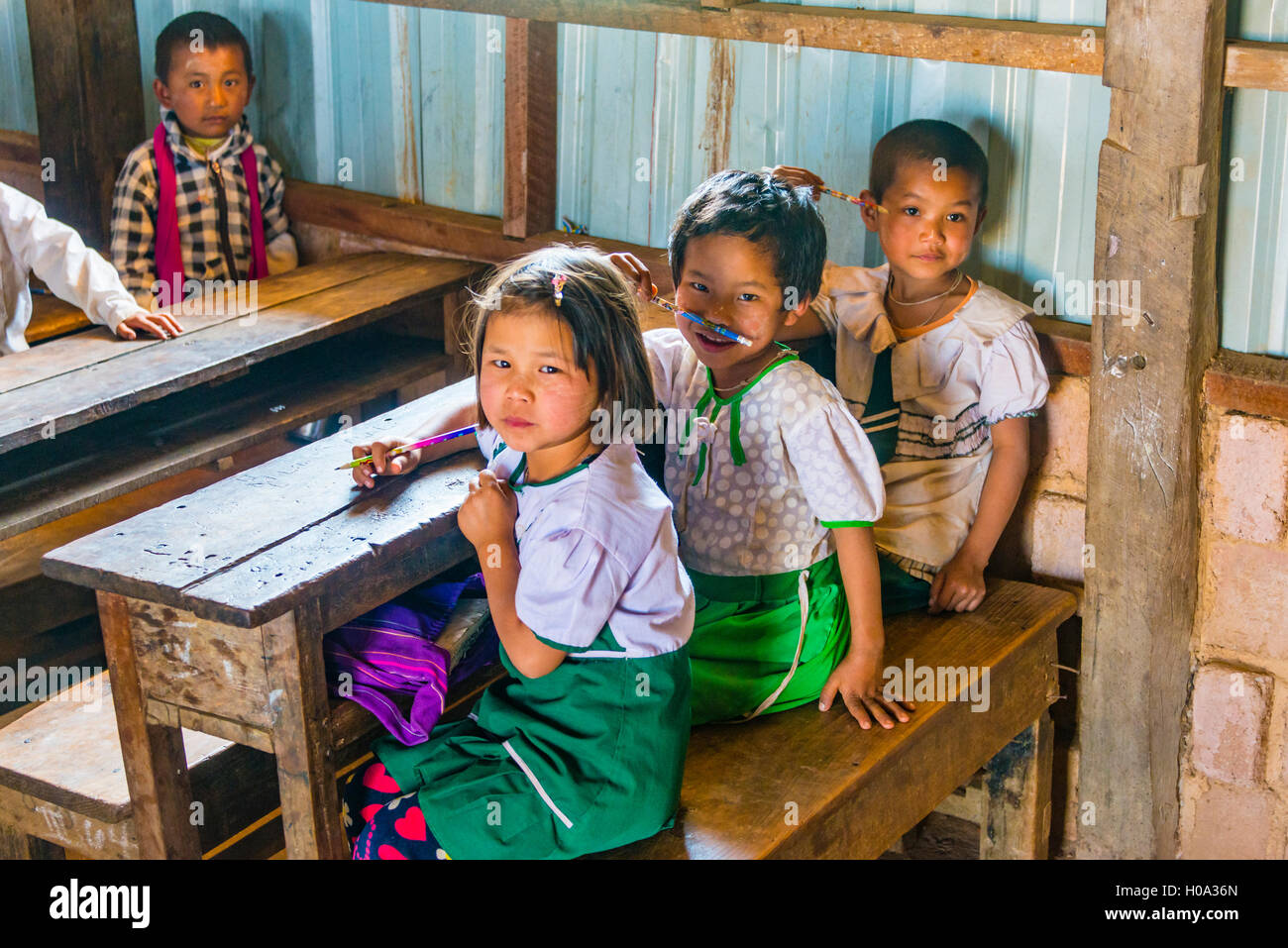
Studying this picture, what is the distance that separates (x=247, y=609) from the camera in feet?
7.45

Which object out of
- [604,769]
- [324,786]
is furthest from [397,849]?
[604,769]

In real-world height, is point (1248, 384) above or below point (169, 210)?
below

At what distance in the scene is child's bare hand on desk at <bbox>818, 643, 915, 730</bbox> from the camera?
2.79 metres

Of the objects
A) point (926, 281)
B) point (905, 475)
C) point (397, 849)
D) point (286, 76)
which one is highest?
point (286, 76)

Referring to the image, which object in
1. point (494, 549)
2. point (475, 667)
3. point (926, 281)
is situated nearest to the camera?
point (494, 549)

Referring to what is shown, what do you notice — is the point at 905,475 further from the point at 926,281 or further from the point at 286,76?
the point at 286,76

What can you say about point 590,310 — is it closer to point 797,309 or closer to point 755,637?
point 797,309

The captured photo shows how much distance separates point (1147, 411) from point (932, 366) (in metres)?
0.48

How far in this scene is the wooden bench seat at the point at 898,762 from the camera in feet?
8.32

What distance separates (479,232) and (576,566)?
2365mm

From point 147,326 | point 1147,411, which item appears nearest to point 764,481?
point 1147,411

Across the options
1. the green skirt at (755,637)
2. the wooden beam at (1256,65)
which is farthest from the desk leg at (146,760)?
the wooden beam at (1256,65)

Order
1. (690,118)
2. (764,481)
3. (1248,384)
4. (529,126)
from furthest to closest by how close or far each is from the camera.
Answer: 1. (529,126)
2. (690,118)
3. (1248,384)
4. (764,481)

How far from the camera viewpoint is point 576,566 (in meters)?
2.24
